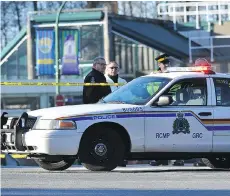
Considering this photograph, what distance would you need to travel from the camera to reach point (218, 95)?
14.4 m

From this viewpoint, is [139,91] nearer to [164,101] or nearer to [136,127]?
[164,101]

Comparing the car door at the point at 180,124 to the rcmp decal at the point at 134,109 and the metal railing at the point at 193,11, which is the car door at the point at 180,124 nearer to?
the rcmp decal at the point at 134,109

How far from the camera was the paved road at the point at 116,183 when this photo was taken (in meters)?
10.5

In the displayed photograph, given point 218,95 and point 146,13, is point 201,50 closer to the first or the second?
point 146,13

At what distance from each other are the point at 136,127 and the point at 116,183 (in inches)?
89.4

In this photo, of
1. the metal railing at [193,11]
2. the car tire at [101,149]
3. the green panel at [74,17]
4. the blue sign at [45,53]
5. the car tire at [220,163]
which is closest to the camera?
the car tire at [101,149]

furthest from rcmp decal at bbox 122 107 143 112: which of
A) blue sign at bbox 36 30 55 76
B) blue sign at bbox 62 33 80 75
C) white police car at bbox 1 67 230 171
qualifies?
blue sign at bbox 36 30 55 76

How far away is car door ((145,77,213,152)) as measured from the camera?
1382cm

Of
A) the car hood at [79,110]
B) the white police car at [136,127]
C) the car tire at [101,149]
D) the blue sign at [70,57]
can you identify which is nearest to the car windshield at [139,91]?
the white police car at [136,127]

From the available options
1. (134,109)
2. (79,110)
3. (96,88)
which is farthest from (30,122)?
(96,88)

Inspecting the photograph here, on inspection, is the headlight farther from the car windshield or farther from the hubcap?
the car windshield

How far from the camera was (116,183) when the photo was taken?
37.9 ft

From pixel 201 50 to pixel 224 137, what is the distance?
104 feet

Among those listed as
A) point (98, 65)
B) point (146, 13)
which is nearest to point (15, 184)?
point (98, 65)
